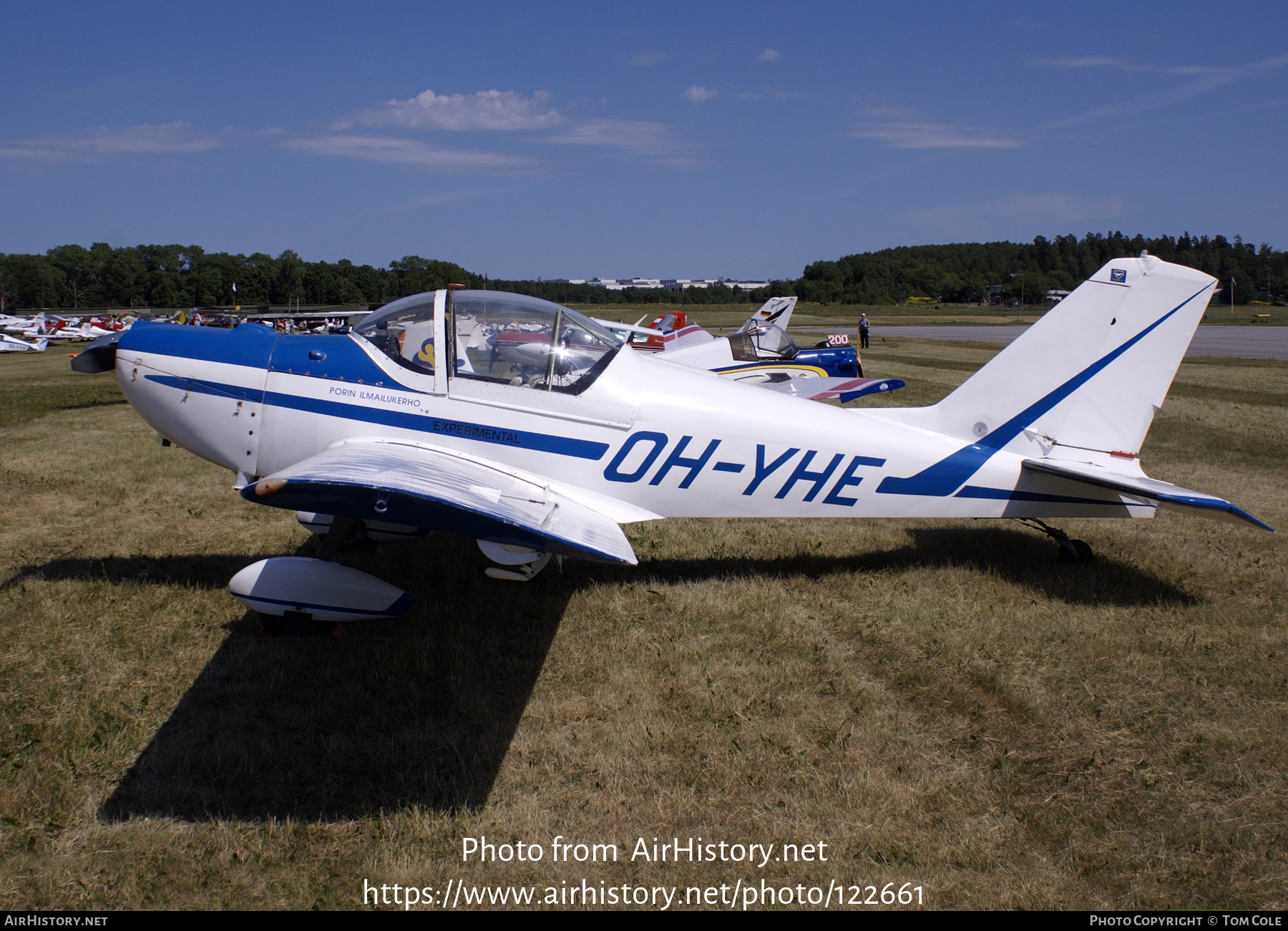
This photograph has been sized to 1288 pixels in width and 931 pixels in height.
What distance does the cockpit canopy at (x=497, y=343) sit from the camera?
4.85 m

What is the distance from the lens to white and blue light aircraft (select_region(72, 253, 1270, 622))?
482 cm

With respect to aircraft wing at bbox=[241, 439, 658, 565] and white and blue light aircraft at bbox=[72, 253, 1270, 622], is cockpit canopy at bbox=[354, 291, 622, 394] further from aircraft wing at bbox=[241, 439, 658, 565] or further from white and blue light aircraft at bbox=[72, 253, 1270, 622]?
aircraft wing at bbox=[241, 439, 658, 565]

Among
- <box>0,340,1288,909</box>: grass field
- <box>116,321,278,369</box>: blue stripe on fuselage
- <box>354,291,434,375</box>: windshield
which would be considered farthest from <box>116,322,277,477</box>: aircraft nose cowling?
<box>0,340,1288,909</box>: grass field

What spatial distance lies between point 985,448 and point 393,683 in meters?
4.24

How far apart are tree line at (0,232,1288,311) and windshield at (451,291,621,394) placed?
58587mm

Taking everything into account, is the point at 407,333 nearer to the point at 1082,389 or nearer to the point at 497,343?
the point at 497,343

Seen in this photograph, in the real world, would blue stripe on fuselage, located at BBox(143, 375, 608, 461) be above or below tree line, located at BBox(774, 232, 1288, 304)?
below

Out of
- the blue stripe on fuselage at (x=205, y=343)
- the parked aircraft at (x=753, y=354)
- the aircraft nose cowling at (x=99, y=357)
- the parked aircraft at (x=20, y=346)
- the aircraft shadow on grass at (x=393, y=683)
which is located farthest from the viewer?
the parked aircraft at (x=20, y=346)

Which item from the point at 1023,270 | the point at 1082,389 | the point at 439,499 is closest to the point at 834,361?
the point at 1082,389

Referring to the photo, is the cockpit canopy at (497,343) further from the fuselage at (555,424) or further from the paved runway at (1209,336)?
the paved runway at (1209,336)

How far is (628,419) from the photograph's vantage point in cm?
491

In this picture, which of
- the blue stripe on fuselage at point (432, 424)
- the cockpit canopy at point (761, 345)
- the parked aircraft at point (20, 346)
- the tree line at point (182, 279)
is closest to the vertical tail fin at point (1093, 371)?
the blue stripe on fuselage at point (432, 424)

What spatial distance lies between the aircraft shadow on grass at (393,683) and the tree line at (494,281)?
191ft

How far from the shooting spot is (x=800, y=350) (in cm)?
1781
